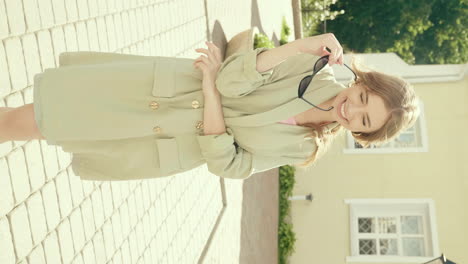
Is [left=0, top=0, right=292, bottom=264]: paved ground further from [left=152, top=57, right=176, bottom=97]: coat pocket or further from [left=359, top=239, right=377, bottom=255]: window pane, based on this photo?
[left=359, top=239, right=377, bottom=255]: window pane

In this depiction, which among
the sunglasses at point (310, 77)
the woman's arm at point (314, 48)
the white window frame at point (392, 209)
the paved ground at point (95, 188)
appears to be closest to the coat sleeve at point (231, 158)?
the sunglasses at point (310, 77)

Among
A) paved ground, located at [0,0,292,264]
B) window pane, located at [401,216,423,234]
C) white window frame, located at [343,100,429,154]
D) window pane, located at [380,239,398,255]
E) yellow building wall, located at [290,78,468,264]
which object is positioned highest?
paved ground, located at [0,0,292,264]

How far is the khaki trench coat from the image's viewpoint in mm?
3965

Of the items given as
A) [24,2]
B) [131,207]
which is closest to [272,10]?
[131,207]

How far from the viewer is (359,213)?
14492 mm

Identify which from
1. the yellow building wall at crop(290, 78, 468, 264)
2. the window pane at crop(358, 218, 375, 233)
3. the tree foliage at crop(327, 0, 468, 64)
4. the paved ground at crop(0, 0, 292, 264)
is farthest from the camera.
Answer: the tree foliage at crop(327, 0, 468, 64)

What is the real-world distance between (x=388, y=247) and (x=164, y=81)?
37.1 feet

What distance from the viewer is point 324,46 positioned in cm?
362

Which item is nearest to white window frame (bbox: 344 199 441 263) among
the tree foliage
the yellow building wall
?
the yellow building wall

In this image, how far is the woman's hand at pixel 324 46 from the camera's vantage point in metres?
3.60

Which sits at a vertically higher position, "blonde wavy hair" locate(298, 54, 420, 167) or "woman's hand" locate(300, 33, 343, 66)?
"woman's hand" locate(300, 33, 343, 66)

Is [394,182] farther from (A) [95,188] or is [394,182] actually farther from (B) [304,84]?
(B) [304,84]

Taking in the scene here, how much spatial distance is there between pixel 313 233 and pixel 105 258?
9229 mm

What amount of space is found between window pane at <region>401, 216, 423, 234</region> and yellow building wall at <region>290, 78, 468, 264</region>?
1.63ft
